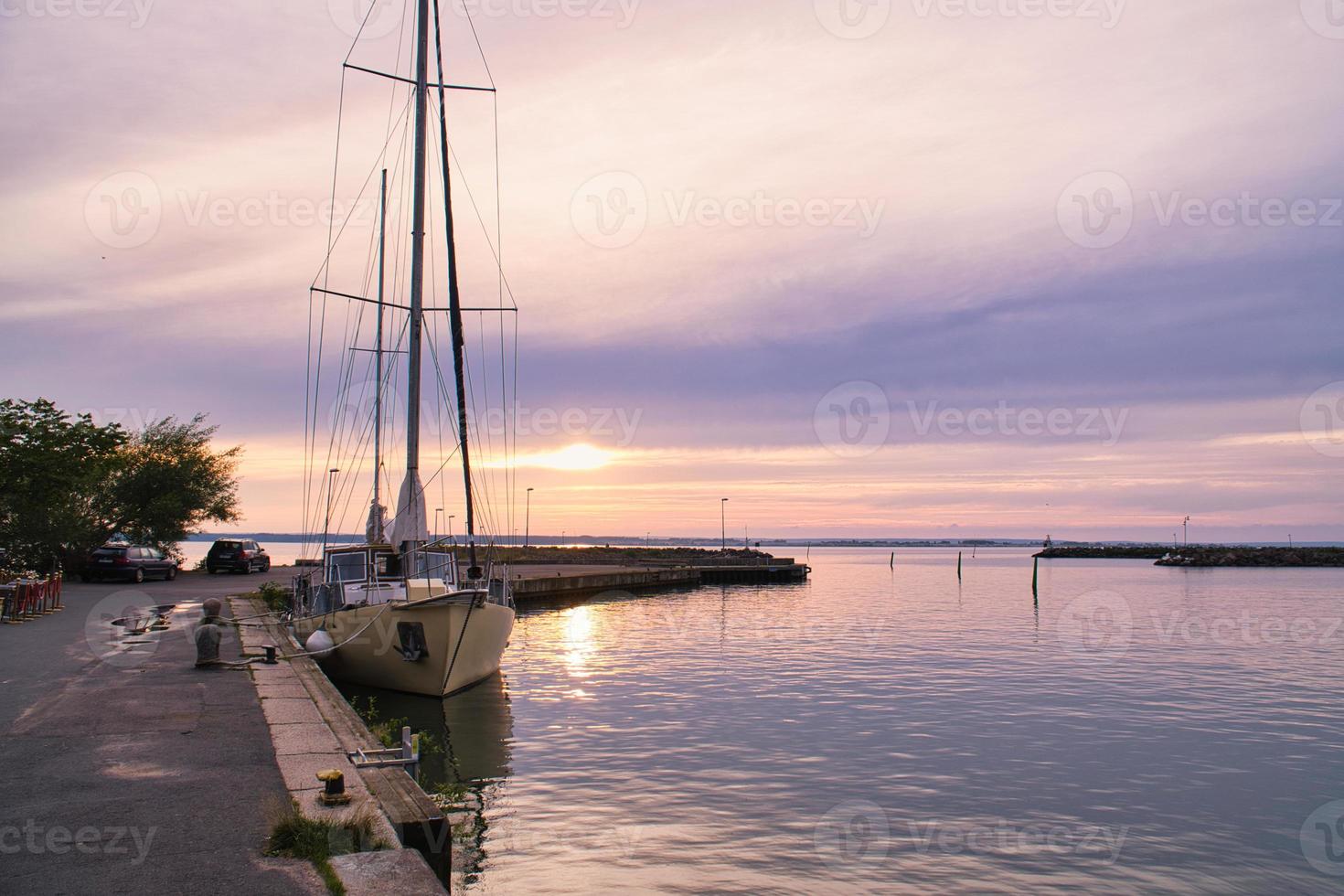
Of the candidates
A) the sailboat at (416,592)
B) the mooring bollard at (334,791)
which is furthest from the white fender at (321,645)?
the mooring bollard at (334,791)

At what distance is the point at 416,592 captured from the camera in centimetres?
2138

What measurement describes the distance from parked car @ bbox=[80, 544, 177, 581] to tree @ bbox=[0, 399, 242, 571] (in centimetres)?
165

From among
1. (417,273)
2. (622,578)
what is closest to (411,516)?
(417,273)

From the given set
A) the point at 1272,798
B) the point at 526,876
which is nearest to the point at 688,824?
the point at 526,876

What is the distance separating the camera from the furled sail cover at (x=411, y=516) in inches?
886

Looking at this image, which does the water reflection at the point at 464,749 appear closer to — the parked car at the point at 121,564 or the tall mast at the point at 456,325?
the tall mast at the point at 456,325

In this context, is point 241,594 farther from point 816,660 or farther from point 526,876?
point 526,876

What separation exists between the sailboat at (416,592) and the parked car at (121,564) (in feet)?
63.3

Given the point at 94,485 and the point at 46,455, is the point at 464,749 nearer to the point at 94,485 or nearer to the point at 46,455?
the point at 46,455

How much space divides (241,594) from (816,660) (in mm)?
22907

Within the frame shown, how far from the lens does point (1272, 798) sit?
15336 mm

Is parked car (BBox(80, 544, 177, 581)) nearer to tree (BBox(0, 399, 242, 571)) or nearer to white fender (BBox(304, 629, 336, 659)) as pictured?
tree (BBox(0, 399, 242, 571))

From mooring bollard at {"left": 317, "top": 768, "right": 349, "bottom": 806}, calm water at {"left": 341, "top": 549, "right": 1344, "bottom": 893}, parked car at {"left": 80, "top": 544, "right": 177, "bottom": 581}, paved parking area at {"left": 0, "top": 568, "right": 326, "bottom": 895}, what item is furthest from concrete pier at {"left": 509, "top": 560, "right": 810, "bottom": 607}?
mooring bollard at {"left": 317, "top": 768, "right": 349, "bottom": 806}

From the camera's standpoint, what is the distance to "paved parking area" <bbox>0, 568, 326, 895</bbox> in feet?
22.4
